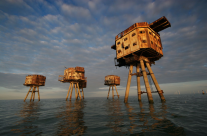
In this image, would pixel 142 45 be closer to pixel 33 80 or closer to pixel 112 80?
pixel 112 80

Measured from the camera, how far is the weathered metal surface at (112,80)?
128 feet

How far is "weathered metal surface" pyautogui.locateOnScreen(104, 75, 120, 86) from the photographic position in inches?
1537

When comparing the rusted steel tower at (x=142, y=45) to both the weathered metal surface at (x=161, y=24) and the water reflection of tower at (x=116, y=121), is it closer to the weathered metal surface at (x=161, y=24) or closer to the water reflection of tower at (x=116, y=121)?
the weathered metal surface at (x=161, y=24)

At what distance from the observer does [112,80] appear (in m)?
39.1

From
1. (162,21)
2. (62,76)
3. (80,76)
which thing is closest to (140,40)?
(162,21)

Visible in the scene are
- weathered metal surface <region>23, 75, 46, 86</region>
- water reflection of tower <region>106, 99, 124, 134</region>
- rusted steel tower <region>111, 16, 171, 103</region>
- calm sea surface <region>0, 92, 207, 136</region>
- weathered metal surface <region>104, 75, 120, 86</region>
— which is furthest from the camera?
weathered metal surface <region>104, 75, 120, 86</region>

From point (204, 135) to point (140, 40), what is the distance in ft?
52.3

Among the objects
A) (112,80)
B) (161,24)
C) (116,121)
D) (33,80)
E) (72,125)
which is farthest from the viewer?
(112,80)

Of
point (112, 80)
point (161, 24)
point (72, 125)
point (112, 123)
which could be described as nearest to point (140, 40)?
point (161, 24)

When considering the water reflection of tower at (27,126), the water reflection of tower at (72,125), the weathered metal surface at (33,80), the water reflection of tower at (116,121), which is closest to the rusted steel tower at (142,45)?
the water reflection of tower at (116,121)

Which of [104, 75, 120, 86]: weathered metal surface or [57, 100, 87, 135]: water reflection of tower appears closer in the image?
[57, 100, 87, 135]: water reflection of tower

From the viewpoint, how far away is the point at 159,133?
4324 mm

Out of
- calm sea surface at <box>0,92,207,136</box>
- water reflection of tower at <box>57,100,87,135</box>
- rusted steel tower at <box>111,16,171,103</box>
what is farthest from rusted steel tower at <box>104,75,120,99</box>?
water reflection of tower at <box>57,100,87,135</box>

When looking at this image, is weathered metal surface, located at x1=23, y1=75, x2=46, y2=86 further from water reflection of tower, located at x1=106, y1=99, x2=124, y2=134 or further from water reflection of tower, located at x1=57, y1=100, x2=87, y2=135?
water reflection of tower, located at x1=106, y1=99, x2=124, y2=134
